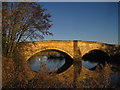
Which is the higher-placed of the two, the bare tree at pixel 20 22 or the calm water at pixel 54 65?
the bare tree at pixel 20 22

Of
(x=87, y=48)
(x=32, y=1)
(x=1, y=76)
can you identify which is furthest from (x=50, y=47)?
(x=1, y=76)

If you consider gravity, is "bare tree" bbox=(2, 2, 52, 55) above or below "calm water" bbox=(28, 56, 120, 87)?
above

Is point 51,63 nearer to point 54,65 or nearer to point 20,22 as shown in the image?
point 54,65

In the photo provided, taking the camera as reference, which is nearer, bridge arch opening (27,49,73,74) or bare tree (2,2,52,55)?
bridge arch opening (27,49,73,74)

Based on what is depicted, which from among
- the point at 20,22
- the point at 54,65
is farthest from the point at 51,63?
the point at 20,22

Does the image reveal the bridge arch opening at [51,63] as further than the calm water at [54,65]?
No

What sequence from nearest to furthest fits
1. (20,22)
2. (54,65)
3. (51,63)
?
(20,22)
(54,65)
(51,63)

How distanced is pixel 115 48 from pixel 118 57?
228 centimetres

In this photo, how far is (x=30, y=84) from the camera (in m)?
4.25

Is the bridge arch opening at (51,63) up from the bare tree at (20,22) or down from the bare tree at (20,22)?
down

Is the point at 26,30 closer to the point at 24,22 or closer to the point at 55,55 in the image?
the point at 24,22

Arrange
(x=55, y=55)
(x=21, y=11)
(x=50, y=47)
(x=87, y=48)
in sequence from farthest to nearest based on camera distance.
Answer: (x=55, y=55) < (x=87, y=48) < (x=50, y=47) < (x=21, y=11)

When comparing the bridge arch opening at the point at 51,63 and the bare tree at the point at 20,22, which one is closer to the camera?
the bridge arch opening at the point at 51,63

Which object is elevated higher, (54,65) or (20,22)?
(20,22)
